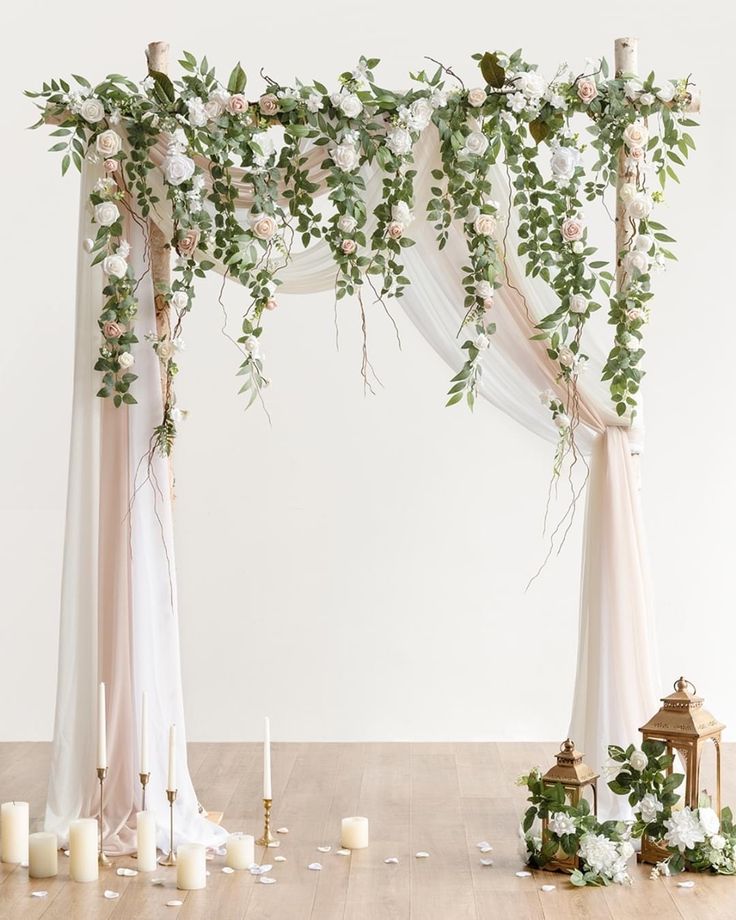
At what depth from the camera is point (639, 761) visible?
3.42 m

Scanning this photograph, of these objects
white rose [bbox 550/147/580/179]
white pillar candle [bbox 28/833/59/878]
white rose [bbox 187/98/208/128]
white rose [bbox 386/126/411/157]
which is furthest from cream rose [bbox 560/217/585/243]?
white pillar candle [bbox 28/833/59/878]

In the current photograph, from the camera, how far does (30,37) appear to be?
5.38m

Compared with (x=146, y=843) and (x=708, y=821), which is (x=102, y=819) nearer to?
(x=146, y=843)

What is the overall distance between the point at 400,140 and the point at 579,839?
82.8 inches

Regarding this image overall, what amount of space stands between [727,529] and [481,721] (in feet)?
4.58

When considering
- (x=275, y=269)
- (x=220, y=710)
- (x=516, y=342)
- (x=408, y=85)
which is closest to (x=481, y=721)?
(x=220, y=710)

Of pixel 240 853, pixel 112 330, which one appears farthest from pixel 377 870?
pixel 112 330

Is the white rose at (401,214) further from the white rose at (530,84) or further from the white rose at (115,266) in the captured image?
the white rose at (115,266)

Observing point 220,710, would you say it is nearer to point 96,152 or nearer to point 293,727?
point 293,727

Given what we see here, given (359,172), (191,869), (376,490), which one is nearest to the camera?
(191,869)

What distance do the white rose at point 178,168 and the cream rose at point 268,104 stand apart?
28 cm

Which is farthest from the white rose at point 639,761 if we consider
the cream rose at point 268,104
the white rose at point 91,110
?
the white rose at point 91,110

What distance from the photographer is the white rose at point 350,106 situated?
140 inches

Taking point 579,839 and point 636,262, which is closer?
point 579,839
